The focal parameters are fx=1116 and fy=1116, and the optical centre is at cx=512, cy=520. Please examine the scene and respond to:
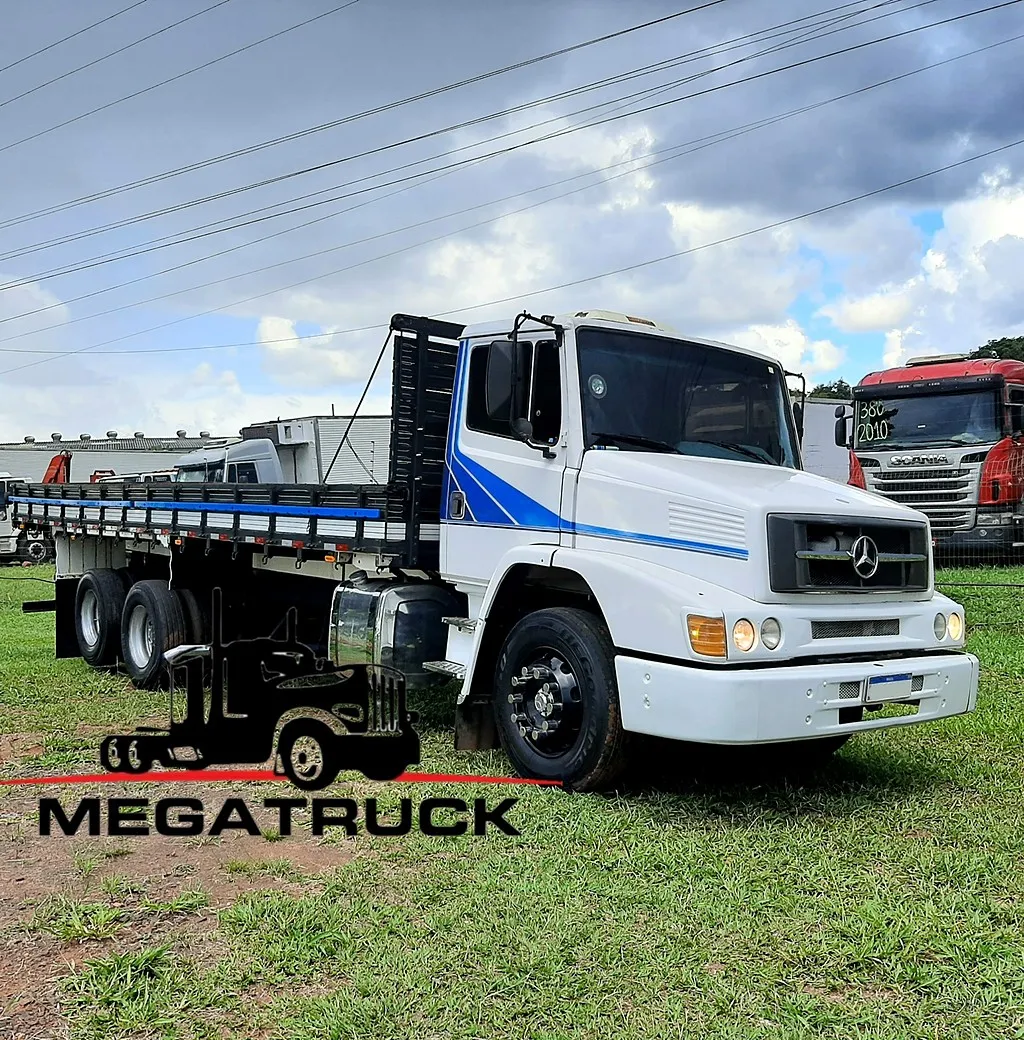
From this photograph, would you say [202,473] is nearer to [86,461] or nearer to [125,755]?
[125,755]

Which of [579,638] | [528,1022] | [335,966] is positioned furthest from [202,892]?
[579,638]

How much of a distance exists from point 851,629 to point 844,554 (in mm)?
390

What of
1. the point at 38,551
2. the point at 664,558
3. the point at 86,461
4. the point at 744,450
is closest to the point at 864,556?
the point at 664,558

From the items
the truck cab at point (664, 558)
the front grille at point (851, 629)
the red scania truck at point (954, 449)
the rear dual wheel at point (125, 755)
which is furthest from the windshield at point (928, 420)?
the rear dual wheel at point (125, 755)

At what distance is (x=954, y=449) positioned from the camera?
17344mm

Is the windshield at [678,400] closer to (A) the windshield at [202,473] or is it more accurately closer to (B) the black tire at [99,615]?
(B) the black tire at [99,615]

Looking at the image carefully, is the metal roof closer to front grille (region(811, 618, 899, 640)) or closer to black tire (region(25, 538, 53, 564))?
black tire (region(25, 538, 53, 564))

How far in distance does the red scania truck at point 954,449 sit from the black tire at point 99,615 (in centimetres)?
1075

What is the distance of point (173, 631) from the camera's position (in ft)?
31.9

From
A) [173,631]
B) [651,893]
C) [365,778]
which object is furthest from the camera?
[173,631]

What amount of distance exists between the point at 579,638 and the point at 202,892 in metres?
2.24

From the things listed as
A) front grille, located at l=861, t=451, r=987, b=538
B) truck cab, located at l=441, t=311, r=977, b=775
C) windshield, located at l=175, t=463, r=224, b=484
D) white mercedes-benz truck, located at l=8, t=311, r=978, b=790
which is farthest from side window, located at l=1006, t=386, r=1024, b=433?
windshield, located at l=175, t=463, r=224, b=484

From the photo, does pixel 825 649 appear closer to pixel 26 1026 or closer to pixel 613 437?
pixel 613 437

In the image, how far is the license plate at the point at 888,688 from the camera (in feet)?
18.0
